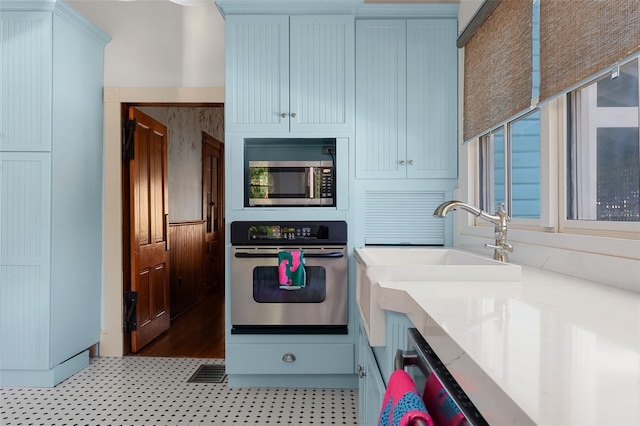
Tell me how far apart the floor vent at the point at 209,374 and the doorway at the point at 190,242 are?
0.22m

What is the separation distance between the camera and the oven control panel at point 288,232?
2.49 m

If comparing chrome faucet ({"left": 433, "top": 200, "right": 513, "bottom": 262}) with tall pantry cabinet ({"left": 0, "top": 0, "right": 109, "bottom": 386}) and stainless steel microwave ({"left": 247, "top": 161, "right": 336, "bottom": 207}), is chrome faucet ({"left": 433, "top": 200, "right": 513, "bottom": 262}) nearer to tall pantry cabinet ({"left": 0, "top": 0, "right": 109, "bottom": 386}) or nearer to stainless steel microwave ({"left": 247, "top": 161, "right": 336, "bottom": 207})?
stainless steel microwave ({"left": 247, "top": 161, "right": 336, "bottom": 207})

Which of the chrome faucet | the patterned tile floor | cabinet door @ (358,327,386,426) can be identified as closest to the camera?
cabinet door @ (358,327,386,426)

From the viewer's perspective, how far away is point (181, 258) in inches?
175

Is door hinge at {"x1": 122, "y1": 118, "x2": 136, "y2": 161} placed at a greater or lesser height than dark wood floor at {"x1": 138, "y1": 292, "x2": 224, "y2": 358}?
greater

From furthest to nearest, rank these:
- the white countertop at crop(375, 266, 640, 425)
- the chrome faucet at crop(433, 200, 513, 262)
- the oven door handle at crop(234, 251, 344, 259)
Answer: the oven door handle at crop(234, 251, 344, 259) → the chrome faucet at crop(433, 200, 513, 262) → the white countertop at crop(375, 266, 640, 425)

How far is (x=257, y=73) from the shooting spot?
253 cm

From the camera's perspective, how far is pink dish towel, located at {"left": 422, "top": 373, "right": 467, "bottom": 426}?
0.63 m

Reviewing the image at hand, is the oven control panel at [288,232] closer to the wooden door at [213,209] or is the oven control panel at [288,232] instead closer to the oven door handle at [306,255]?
the oven door handle at [306,255]

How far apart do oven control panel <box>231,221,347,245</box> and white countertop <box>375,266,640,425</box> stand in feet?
4.36

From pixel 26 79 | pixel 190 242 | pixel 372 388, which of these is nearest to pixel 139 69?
pixel 26 79

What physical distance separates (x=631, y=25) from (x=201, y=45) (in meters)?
2.77

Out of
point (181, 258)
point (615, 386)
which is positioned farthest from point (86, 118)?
point (615, 386)

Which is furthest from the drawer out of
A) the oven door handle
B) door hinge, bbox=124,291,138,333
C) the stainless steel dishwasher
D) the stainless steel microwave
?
the stainless steel dishwasher
